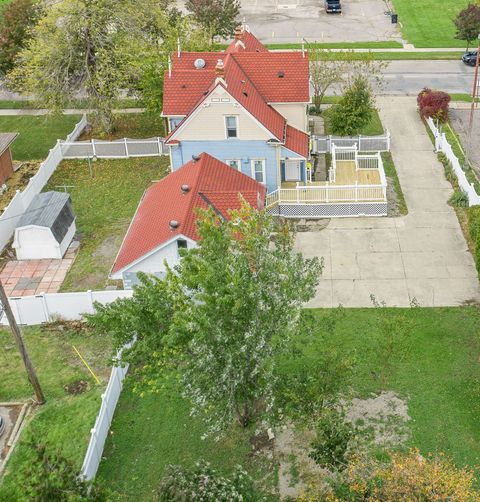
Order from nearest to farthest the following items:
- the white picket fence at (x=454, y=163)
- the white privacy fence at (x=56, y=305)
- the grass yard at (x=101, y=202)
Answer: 1. the white privacy fence at (x=56, y=305)
2. the grass yard at (x=101, y=202)
3. the white picket fence at (x=454, y=163)

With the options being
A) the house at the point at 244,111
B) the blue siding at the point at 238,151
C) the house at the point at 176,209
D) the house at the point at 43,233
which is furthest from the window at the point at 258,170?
the house at the point at 43,233

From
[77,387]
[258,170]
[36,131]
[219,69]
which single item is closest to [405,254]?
[258,170]

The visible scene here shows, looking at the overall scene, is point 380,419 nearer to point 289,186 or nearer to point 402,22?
point 289,186

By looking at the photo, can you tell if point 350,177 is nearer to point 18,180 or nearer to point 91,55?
point 91,55

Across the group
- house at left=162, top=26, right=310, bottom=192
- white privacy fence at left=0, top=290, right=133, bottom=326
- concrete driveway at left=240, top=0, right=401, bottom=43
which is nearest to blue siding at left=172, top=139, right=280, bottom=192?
house at left=162, top=26, right=310, bottom=192

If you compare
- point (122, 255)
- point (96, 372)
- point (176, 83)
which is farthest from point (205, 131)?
point (96, 372)

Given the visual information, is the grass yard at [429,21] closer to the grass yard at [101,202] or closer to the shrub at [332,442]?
the grass yard at [101,202]

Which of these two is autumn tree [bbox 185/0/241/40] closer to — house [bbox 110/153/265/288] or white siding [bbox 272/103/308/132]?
white siding [bbox 272/103/308/132]

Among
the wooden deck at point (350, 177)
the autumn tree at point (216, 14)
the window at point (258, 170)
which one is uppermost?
the autumn tree at point (216, 14)
